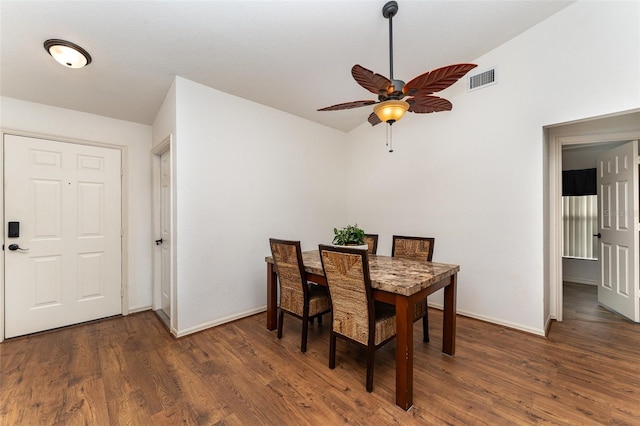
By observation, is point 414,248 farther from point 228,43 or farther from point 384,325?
point 228,43

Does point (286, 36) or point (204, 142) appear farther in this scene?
point (204, 142)

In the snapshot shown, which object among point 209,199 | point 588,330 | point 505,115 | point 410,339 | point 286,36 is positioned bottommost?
point 588,330

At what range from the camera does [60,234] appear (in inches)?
114

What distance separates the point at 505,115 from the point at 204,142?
321cm

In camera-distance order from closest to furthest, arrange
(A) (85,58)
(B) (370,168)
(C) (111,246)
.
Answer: (A) (85,58) < (C) (111,246) < (B) (370,168)

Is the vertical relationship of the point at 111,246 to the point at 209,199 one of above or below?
below

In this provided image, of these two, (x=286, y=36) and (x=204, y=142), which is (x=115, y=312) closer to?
(x=204, y=142)

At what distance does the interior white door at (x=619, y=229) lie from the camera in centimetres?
293

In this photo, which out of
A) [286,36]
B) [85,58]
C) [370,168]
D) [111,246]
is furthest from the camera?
[370,168]

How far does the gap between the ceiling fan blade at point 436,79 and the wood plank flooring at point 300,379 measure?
6.73 ft

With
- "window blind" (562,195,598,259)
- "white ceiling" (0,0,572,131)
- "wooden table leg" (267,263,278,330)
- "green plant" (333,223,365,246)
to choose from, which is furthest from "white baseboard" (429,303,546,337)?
"window blind" (562,195,598,259)

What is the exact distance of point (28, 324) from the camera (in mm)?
2723

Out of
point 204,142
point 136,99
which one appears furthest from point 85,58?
point 204,142

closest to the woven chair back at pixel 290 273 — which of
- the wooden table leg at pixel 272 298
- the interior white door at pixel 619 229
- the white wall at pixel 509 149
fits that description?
the wooden table leg at pixel 272 298
